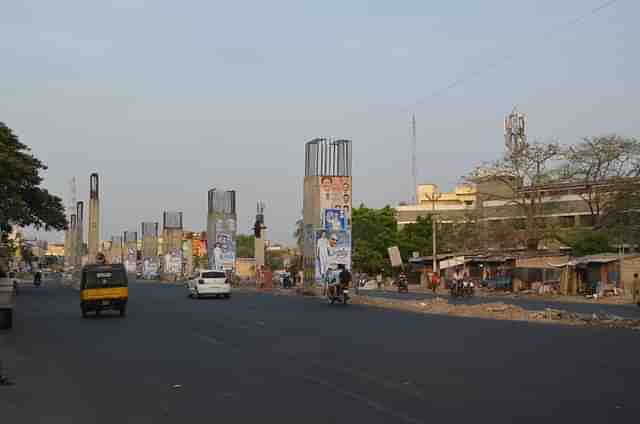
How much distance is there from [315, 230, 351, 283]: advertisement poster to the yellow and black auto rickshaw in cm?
2020

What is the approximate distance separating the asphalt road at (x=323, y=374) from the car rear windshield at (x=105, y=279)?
763cm

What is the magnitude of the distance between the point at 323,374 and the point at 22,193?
5161 centimetres

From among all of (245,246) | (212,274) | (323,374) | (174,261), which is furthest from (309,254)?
(245,246)

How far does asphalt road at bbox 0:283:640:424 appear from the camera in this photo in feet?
33.8

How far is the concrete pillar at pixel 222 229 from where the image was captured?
7881 cm

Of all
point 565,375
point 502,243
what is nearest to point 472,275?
point 502,243

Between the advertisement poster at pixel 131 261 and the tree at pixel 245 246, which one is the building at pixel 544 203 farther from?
the tree at pixel 245 246

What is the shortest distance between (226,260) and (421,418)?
70473mm

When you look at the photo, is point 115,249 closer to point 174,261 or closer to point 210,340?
point 174,261

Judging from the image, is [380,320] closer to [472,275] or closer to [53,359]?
[53,359]

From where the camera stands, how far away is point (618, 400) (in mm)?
10758

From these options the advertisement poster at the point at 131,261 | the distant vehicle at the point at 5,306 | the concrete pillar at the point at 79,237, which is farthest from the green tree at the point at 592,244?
the advertisement poster at the point at 131,261

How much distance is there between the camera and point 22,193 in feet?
199

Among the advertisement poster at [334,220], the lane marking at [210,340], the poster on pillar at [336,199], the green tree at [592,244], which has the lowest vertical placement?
the lane marking at [210,340]
